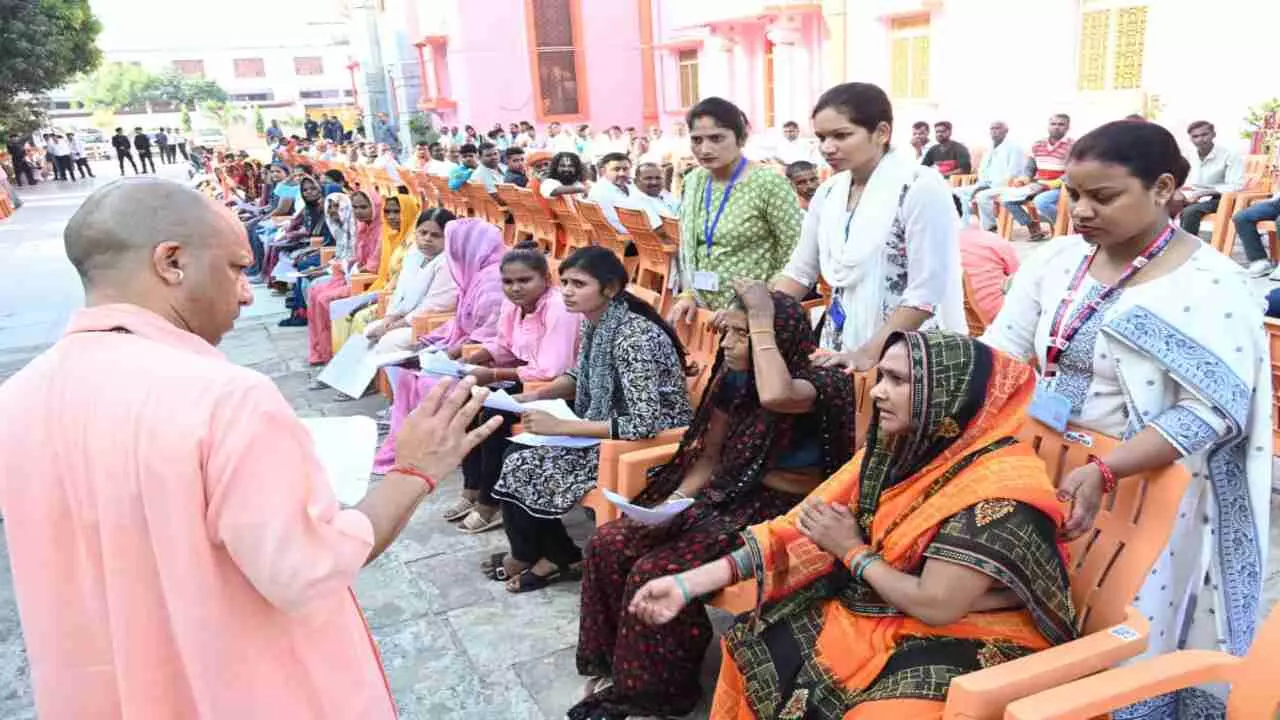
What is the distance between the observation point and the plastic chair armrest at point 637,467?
2639 millimetres

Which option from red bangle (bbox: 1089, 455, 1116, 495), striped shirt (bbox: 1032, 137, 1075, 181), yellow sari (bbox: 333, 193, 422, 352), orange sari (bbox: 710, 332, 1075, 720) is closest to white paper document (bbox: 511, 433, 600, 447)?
orange sari (bbox: 710, 332, 1075, 720)

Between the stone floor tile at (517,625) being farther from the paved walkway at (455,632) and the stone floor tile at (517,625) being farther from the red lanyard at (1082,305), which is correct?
the red lanyard at (1082,305)

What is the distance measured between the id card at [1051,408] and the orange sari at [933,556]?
0.20 m

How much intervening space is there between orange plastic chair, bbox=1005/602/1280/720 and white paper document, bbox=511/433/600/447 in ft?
5.50

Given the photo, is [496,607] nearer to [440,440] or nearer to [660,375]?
[660,375]

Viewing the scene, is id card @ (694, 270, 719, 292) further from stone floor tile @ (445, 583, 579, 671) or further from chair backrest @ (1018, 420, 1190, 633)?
chair backrest @ (1018, 420, 1190, 633)

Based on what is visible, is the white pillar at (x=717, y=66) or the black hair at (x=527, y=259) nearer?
the black hair at (x=527, y=259)

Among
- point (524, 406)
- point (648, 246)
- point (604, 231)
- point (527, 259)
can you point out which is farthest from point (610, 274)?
point (604, 231)

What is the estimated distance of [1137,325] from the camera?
173 cm

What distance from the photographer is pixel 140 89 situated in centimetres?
5797

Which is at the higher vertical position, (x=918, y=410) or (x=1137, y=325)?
(x=1137, y=325)

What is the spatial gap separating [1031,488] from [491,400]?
1.61 meters

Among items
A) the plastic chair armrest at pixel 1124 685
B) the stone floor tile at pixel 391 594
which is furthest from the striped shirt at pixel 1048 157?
the plastic chair armrest at pixel 1124 685

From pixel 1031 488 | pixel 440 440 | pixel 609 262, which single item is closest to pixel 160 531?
pixel 440 440
